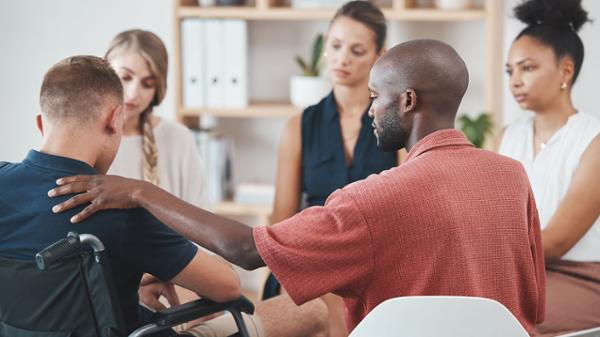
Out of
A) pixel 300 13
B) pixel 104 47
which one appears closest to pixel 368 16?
pixel 300 13

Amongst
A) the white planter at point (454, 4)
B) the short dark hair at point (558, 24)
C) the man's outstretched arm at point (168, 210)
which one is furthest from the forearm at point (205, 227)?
the white planter at point (454, 4)

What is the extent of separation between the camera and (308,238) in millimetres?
1550

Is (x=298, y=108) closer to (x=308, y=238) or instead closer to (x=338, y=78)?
(x=338, y=78)

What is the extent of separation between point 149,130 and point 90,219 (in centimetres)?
103

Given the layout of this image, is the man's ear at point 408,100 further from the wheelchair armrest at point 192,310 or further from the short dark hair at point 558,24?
the short dark hair at point 558,24

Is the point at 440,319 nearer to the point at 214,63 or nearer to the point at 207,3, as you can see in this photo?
the point at 214,63

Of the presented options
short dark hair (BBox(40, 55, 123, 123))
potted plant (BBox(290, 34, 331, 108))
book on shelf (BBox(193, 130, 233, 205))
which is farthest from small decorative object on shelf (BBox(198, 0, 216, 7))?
short dark hair (BBox(40, 55, 123, 123))

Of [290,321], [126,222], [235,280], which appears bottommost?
[290,321]

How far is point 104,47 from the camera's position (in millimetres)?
4172

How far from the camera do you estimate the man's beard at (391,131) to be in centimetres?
172

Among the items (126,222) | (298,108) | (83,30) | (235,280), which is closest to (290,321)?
(235,280)

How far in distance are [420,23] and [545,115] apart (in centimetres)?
135

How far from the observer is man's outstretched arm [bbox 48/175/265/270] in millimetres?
1627

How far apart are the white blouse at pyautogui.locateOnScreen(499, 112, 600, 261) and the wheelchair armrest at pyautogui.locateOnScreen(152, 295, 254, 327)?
3.57 feet
